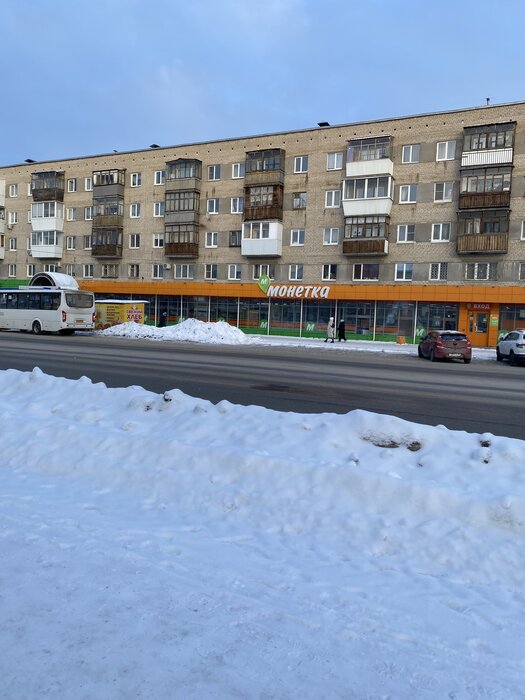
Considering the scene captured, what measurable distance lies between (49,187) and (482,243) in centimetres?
3819

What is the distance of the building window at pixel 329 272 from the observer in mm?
38875

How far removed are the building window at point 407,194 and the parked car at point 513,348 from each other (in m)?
15.3

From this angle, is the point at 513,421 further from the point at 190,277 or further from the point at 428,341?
the point at 190,277

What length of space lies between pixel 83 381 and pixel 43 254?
4618 cm

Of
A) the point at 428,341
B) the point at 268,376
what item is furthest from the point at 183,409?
the point at 428,341

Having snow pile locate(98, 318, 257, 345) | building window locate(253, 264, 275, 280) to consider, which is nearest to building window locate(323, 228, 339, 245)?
building window locate(253, 264, 275, 280)

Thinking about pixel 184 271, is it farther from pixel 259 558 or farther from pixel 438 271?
pixel 259 558

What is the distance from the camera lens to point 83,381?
859 cm

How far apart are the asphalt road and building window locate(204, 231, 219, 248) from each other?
25396 mm

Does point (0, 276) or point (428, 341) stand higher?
point (0, 276)

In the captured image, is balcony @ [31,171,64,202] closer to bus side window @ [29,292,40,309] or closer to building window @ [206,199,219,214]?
building window @ [206,199,219,214]

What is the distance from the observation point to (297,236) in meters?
40.3

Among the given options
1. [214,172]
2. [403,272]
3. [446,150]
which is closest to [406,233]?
[403,272]

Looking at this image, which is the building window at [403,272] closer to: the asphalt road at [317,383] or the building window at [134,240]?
the asphalt road at [317,383]
